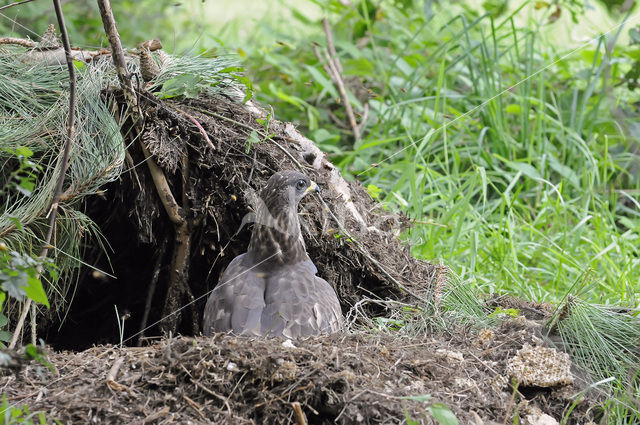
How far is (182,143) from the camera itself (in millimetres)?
4258

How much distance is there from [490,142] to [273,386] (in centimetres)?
410

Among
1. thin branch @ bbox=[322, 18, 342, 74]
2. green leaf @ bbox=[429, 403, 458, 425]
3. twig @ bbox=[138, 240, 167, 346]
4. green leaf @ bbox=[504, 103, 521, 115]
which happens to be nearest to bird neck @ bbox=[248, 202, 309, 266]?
twig @ bbox=[138, 240, 167, 346]

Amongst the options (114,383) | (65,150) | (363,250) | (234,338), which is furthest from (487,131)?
(114,383)

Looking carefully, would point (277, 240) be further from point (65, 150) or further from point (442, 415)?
point (442, 415)

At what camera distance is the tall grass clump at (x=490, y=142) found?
5410 mm

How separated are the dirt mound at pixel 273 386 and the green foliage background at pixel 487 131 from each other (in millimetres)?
1445

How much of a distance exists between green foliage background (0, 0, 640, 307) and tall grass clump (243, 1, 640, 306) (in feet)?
0.06

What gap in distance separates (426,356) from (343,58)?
4647 mm

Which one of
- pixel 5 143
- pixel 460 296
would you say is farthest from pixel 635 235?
pixel 5 143

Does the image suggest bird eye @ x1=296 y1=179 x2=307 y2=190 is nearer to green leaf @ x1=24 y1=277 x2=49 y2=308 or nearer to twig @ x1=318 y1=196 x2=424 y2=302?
twig @ x1=318 y1=196 x2=424 y2=302

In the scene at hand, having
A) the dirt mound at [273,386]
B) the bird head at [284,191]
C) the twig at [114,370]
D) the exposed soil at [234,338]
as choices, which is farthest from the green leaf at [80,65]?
the twig at [114,370]

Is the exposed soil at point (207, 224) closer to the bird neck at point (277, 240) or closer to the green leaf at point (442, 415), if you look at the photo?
the bird neck at point (277, 240)

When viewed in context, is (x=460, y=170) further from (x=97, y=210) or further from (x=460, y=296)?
(x=97, y=210)

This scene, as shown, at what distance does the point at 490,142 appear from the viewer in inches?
259
